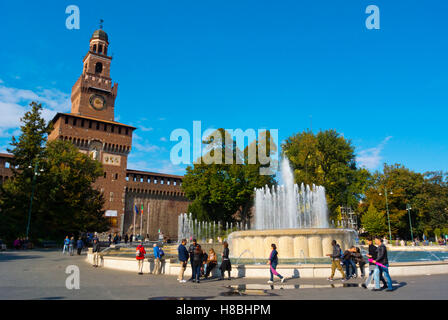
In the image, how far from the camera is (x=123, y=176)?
54656 millimetres

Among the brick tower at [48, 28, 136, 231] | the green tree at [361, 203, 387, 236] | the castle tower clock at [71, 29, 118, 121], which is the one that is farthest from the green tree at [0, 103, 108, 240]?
the green tree at [361, 203, 387, 236]

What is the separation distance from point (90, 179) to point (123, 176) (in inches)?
718

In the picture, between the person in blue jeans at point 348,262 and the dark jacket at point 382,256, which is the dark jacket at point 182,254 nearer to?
the person in blue jeans at point 348,262

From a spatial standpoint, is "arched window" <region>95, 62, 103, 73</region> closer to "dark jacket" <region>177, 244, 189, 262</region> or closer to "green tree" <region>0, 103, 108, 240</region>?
"green tree" <region>0, 103, 108, 240</region>

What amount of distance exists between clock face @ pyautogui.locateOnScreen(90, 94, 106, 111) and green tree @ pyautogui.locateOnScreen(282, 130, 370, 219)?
34.7 m

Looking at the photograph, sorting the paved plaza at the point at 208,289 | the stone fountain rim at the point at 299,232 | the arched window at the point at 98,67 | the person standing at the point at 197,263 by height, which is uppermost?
the arched window at the point at 98,67

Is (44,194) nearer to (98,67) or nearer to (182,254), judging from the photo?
(182,254)

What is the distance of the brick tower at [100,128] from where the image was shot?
50906 mm

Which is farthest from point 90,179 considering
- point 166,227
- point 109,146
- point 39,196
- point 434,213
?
point 434,213

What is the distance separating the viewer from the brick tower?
50.9 meters

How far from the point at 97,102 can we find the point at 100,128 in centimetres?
590

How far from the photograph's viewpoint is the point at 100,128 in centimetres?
5344

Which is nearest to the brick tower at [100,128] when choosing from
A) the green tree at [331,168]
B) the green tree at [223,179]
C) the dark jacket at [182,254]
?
the green tree at [223,179]
